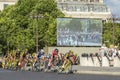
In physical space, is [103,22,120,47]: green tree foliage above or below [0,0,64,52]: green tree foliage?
below

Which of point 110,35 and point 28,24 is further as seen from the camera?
point 110,35

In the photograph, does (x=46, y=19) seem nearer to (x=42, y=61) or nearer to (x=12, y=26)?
(x=12, y=26)

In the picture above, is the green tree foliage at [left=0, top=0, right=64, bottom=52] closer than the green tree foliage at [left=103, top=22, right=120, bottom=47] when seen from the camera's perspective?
Yes

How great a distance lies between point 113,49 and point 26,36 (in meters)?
45.9

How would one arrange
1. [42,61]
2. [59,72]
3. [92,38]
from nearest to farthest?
[59,72]
[42,61]
[92,38]

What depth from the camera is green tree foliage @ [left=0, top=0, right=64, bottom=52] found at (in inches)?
3578

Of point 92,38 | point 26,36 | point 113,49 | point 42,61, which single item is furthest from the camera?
point 26,36

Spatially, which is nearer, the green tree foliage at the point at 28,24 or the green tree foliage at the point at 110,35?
the green tree foliage at the point at 28,24

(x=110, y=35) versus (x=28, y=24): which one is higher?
(x=28, y=24)

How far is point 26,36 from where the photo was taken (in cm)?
9212

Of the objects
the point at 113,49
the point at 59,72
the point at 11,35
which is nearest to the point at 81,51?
the point at 113,49

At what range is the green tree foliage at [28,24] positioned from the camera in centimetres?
9088

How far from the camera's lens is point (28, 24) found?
309 feet

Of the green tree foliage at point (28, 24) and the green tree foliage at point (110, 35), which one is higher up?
the green tree foliage at point (28, 24)
